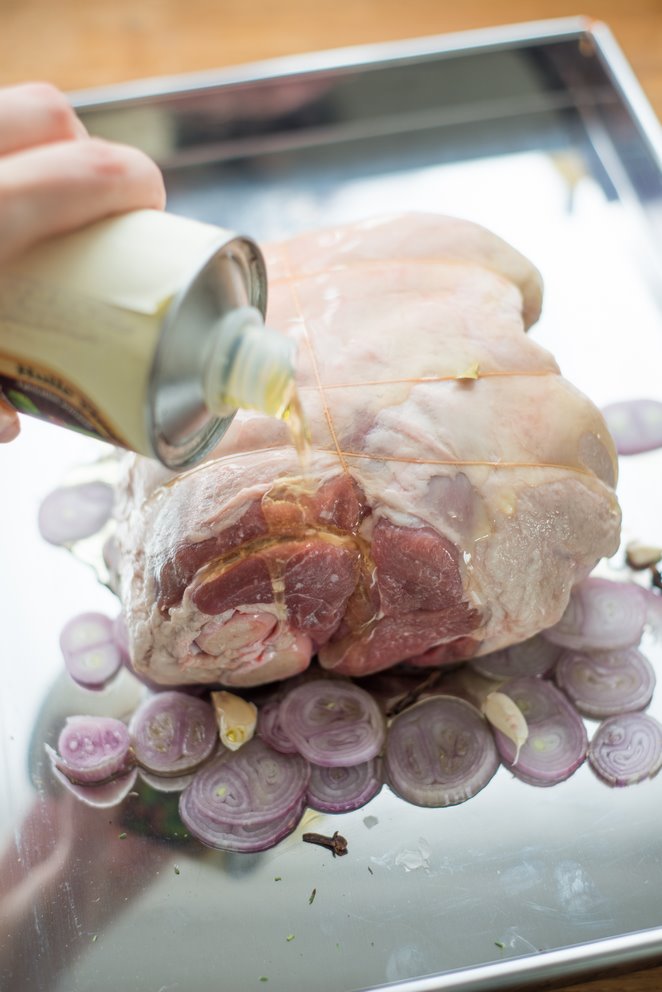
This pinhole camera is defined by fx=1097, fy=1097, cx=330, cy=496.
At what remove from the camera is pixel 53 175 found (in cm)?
117

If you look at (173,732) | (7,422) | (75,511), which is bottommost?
(173,732)

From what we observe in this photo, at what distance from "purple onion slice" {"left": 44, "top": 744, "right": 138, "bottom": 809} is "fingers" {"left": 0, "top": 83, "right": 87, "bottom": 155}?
3.04ft

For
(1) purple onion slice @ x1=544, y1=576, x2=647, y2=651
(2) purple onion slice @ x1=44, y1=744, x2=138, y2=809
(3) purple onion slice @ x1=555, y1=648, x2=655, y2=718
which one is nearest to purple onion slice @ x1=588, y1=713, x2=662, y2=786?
(3) purple onion slice @ x1=555, y1=648, x2=655, y2=718

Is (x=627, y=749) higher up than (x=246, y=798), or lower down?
lower down

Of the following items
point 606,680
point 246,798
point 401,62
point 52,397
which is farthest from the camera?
point 401,62

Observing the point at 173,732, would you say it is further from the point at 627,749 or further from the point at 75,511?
the point at 627,749

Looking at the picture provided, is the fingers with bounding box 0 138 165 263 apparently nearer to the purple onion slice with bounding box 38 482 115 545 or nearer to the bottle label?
the bottle label

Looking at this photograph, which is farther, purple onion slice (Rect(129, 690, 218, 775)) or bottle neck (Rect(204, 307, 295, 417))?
purple onion slice (Rect(129, 690, 218, 775))

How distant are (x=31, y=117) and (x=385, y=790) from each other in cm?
104

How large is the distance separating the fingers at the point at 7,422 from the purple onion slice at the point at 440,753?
2.36ft

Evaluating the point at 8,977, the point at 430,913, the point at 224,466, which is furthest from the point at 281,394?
the point at 8,977

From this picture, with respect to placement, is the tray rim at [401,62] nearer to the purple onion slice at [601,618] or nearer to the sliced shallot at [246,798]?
the purple onion slice at [601,618]

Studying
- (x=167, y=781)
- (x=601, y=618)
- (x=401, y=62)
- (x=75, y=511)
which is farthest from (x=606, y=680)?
(x=401, y=62)

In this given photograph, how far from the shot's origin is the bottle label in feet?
3.89
